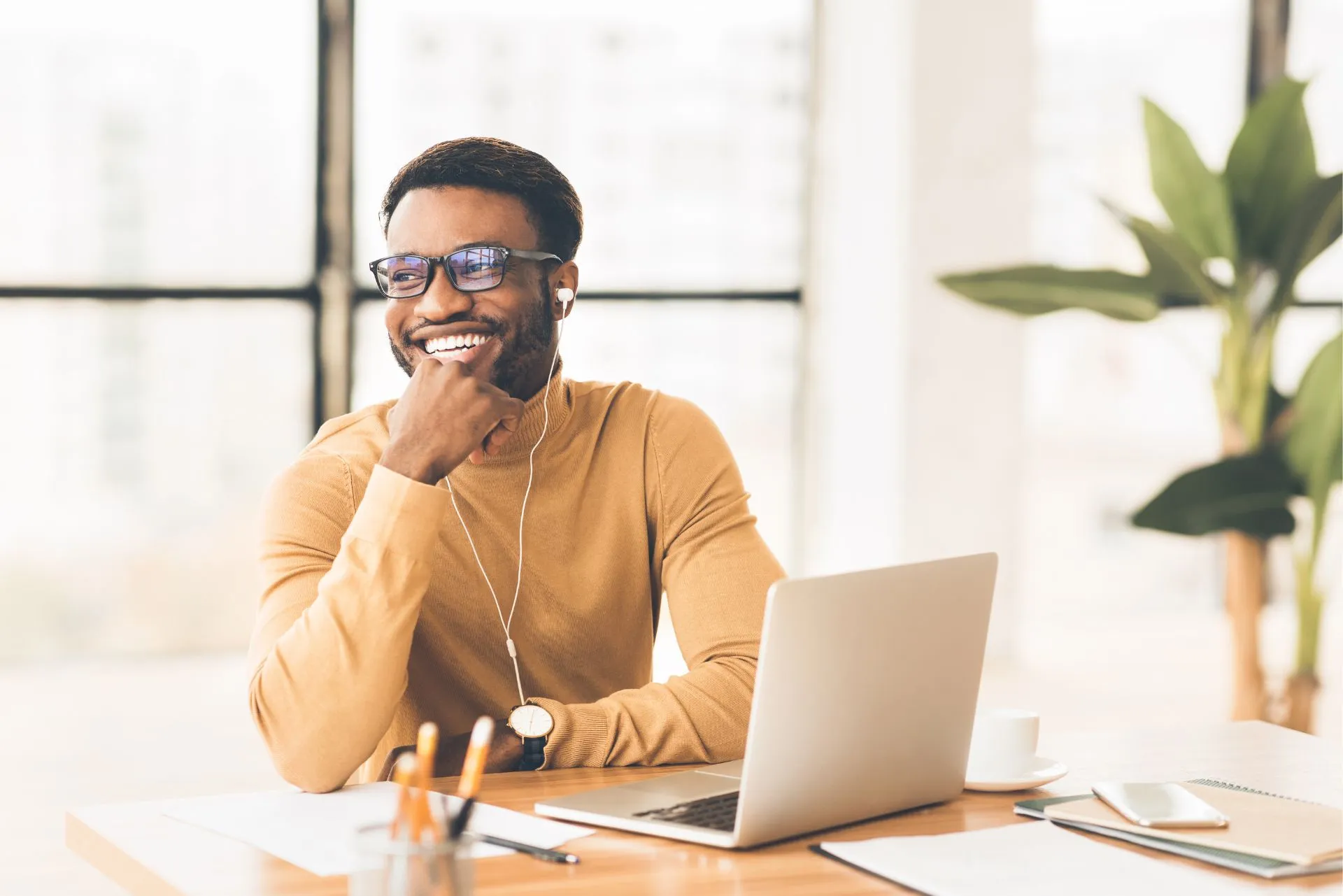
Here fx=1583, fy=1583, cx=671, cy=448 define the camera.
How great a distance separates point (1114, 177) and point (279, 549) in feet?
13.3

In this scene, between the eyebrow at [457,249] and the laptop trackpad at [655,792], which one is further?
the eyebrow at [457,249]

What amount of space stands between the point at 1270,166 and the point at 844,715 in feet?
8.11

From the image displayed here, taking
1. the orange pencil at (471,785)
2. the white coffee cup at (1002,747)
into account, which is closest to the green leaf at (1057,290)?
the white coffee cup at (1002,747)

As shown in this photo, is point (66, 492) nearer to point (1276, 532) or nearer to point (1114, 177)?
point (1276, 532)

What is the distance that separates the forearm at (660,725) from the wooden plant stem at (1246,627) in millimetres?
2086

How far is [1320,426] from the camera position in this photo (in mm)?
3221

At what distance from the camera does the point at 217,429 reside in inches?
171

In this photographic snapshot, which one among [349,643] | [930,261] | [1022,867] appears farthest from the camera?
[930,261]

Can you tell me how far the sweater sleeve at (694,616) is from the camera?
1.63 meters

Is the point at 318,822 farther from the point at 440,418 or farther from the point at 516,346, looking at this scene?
the point at 516,346

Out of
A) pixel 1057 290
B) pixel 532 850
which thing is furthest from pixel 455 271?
pixel 1057 290

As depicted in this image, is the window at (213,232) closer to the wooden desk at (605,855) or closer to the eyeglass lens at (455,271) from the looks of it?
the eyeglass lens at (455,271)

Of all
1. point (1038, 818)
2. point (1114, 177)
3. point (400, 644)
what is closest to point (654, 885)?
point (1038, 818)

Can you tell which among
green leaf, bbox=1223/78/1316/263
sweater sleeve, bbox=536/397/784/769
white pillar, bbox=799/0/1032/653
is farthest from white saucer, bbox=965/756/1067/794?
white pillar, bbox=799/0/1032/653
